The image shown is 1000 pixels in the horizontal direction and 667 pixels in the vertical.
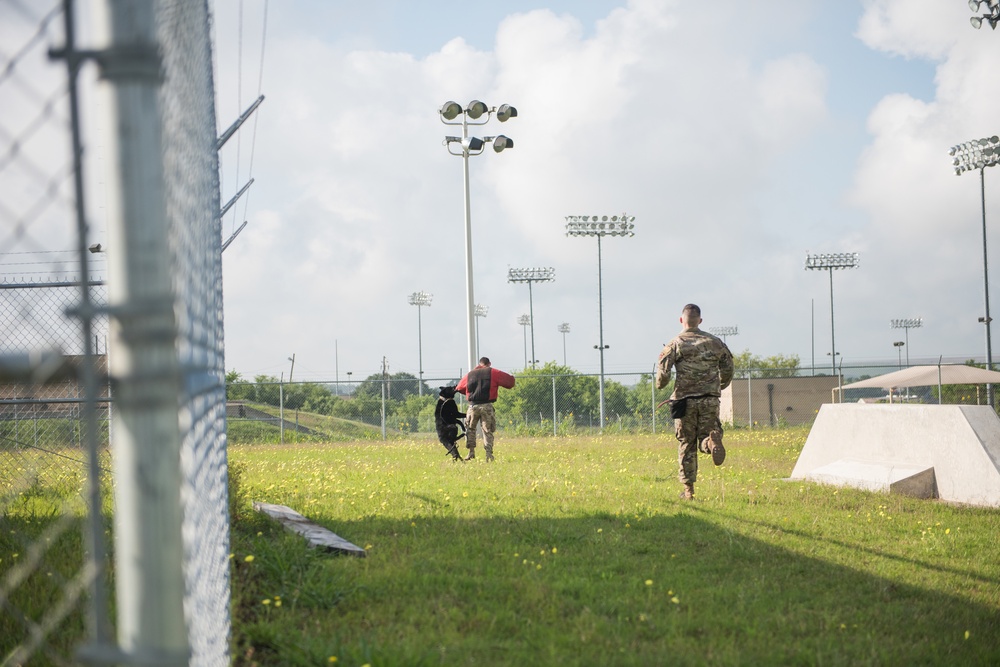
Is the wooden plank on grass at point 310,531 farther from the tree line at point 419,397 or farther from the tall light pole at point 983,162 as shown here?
the tall light pole at point 983,162

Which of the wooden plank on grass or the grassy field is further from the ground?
the wooden plank on grass

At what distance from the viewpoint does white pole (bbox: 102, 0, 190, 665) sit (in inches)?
56.0

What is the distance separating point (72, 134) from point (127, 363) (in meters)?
0.44

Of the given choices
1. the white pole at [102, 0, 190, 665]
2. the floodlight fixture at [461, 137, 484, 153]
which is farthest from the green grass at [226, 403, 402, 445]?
the white pole at [102, 0, 190, 665]

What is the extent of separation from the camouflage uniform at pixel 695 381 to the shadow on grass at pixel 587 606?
2.55 meters

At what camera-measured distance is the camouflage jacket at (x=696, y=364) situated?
10.0m

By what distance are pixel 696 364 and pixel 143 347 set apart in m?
9.11

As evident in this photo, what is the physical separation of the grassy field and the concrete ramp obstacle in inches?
22.4

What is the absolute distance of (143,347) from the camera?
1.42 metres

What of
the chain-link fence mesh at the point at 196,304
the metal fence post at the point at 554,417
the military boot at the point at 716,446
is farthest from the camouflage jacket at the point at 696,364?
the metal fence post at the point at 554,417

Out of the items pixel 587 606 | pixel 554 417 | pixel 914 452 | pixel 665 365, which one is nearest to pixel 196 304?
pixel 587 606

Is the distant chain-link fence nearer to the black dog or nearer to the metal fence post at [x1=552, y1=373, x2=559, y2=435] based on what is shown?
the metal fence post at [x1=552, y1=373, x2=559, y2=435]

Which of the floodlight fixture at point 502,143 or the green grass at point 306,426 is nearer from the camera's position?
the floodlight fixture at point 502,143

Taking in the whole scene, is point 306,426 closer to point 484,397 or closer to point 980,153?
point 484,397
